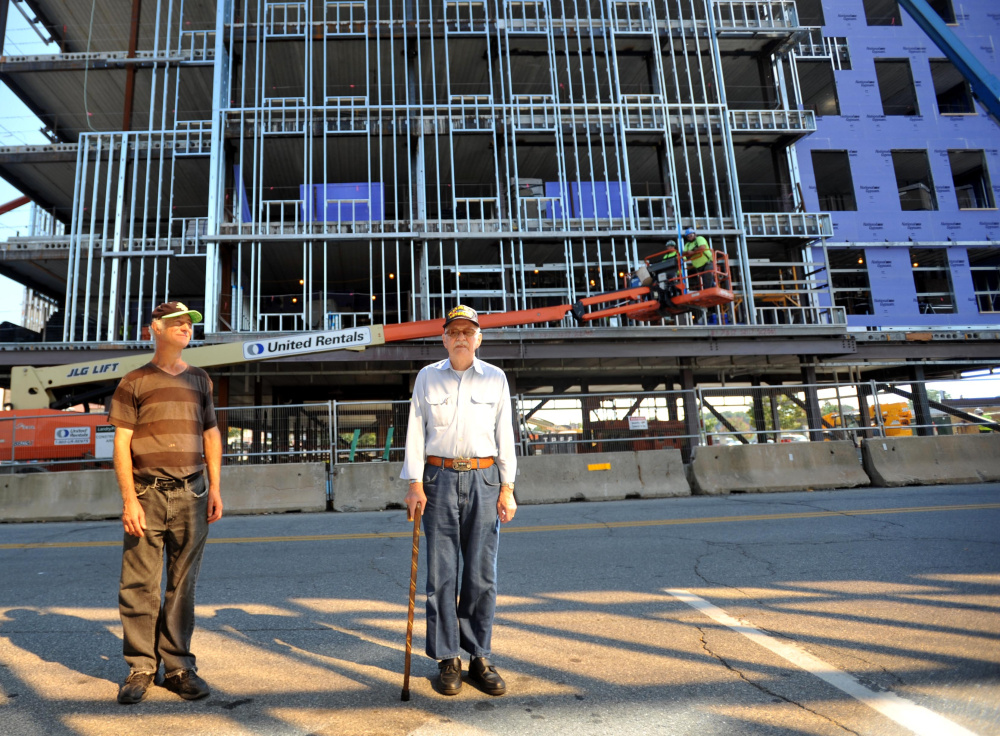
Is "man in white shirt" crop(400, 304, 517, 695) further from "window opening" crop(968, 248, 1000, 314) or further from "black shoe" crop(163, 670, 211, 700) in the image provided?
"window opening" crop(968, 248, 1000, 314)

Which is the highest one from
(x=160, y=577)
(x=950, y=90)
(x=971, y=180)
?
(x=950, y=90)

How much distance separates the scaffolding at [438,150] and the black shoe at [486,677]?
17260 millimetres

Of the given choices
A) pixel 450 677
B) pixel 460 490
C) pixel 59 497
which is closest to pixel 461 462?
pixel 460 490

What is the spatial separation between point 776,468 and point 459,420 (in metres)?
9.80

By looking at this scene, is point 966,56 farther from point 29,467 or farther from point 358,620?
point 29,467

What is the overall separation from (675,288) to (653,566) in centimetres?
881

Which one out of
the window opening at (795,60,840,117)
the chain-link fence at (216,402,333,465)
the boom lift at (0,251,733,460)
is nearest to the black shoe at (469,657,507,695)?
the chain-link fence at (216,402,333,465)

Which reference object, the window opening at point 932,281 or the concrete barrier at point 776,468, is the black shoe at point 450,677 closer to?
the concrete barrier at point 776,468

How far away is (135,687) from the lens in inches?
116

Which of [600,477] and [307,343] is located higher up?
[307,343]

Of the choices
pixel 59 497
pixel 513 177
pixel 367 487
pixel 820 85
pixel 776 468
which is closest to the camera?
pixel 59 497

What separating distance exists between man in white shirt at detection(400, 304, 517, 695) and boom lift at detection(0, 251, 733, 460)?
10.1 metres

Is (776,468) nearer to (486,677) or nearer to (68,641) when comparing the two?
(486,677)

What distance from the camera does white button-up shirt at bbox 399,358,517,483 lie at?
10.6 ft
